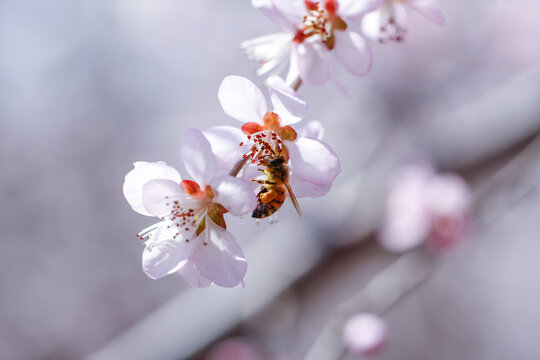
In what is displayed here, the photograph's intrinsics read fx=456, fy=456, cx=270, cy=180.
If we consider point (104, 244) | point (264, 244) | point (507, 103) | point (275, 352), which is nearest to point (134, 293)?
point (104, 244)

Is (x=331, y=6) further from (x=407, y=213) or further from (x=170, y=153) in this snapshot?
(x=170, y=153)

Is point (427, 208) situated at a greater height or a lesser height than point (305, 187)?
greater

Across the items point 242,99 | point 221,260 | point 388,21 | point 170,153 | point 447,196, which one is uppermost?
point 170,153

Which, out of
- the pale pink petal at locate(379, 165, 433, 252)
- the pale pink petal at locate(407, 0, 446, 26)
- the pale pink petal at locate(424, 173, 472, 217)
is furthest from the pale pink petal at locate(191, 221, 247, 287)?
the pale pink petal at locate(424, 173, 472, 217)

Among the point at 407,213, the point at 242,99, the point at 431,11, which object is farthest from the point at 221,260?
the point at 407,213

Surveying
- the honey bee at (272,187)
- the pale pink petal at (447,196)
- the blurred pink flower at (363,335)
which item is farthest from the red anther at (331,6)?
the pale pink petal at (447,196)

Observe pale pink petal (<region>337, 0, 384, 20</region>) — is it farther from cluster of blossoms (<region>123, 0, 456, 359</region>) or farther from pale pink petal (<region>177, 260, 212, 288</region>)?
pale pink petal (<region>177, 260, 212, 288</region>)

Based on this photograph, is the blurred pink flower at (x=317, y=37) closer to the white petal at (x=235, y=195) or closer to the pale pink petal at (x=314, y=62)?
the pale pink petal at (x=314, y=62)
